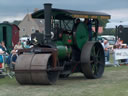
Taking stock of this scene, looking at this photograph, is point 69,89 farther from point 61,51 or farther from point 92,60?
point 92,60

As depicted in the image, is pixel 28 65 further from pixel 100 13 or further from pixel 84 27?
pixel 100 13

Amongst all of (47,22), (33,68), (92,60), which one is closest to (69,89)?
(33,68)

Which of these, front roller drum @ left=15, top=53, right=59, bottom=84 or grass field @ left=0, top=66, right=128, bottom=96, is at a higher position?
front roller drum @ left=15, top=53, right=59, bottom=84

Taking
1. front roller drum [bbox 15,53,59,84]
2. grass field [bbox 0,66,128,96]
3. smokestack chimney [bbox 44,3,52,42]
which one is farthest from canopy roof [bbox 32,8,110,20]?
grass field [bbox 0,66,128,96]

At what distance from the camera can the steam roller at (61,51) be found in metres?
9.64

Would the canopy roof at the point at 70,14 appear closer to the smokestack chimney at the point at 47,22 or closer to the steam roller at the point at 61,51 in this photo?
the steam roller at the point at 61,51

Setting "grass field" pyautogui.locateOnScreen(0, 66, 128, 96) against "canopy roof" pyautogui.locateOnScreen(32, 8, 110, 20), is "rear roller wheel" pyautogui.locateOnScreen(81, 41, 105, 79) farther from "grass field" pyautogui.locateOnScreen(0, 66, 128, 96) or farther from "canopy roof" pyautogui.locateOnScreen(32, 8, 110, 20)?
"grass field" pyautogui.locateOnScreen(0, 66, 128, 96)

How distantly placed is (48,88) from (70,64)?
6.64 feet

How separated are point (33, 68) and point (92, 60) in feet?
8.90

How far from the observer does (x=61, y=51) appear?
34.6 ft

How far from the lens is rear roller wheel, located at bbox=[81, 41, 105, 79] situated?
11070 millimetres

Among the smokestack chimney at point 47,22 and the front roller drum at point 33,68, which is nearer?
the front roller drum at point 33,68

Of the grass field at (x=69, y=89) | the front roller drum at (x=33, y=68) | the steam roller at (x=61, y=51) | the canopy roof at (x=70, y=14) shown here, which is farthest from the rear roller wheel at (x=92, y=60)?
the front roller drum at (x=33, y=68)

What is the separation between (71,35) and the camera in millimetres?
11133
